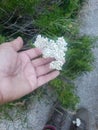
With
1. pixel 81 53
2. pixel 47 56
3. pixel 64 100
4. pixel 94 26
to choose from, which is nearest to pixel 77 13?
pixel 94 26

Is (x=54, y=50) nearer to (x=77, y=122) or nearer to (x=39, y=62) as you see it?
(x=39, y=62)

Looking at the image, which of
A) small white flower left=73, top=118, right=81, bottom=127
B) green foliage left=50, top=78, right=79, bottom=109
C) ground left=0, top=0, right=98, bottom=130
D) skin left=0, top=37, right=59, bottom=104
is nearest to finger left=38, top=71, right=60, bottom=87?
skin left=0, top=37, right=59, bottom=104

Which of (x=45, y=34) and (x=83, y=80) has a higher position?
(x=45, y=34)

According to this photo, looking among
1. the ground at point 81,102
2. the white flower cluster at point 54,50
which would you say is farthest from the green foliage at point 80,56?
the white flower cluster at point 54,50

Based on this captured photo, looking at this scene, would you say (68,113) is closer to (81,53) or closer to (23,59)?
(81,53)

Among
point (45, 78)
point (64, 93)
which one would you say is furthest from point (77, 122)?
point (45, 78)

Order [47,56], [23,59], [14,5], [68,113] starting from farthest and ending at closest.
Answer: [68,113]
[14,5]
[23,59]
[47,56]

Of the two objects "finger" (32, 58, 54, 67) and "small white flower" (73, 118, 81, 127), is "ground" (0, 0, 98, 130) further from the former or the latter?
"finger" (32, 58, 54, 67)
